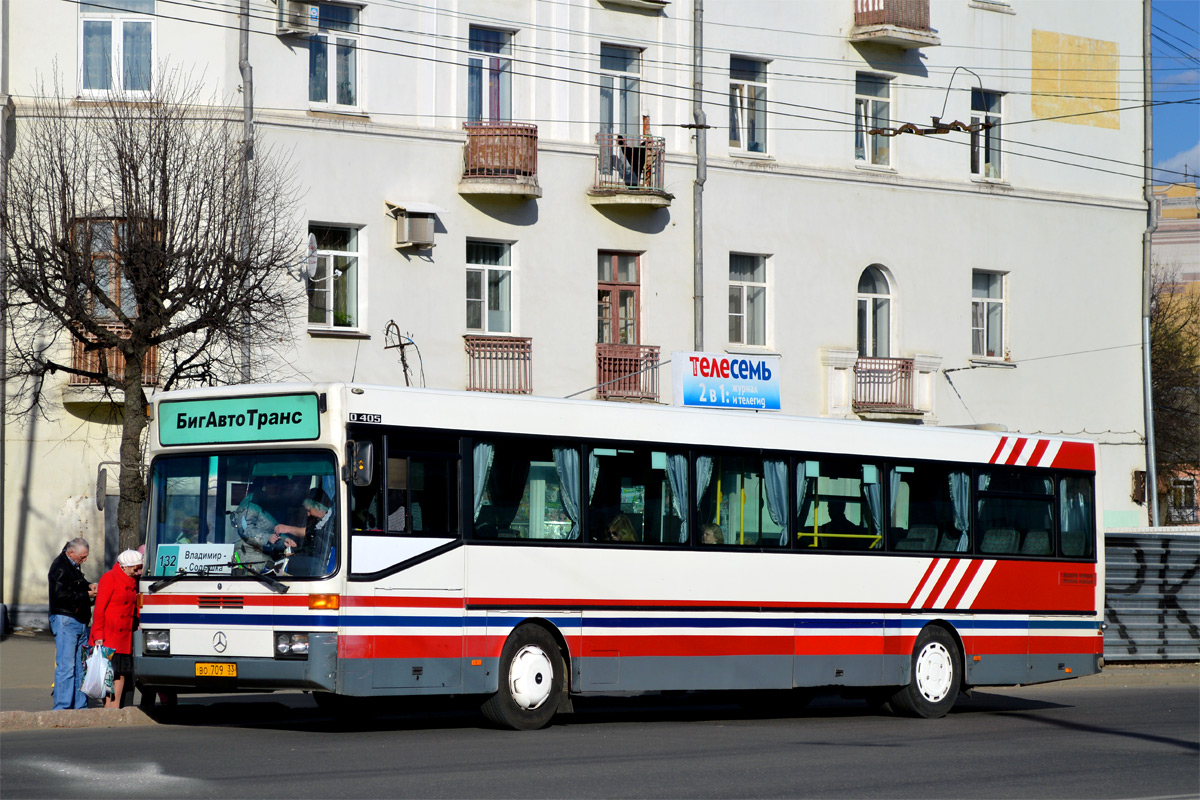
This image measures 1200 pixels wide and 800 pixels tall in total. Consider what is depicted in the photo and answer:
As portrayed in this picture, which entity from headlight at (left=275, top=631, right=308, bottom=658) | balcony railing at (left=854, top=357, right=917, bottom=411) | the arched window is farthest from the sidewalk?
the arched window

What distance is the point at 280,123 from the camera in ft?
96.6

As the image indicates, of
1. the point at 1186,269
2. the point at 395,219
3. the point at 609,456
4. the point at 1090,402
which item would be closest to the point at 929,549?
the point at 609,456

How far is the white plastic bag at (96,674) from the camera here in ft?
49.4

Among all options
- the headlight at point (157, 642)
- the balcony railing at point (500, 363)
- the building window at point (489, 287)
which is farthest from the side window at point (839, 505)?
the building window at point (489, 287)

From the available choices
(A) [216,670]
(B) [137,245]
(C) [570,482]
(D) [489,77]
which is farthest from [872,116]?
(A) [216,670]

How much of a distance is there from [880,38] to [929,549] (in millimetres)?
20344

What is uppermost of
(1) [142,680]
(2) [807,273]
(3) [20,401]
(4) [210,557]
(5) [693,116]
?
(5) [693,116]

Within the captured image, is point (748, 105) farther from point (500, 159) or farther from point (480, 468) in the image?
point (480, 468)

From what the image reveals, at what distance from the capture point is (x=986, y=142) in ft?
127

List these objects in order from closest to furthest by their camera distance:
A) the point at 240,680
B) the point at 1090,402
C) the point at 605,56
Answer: the point at 240,680 → the point at 605,56 → the point at 1090,402

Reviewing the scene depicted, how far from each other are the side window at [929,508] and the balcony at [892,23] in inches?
768

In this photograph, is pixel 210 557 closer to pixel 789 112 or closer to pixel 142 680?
pixel 142 680

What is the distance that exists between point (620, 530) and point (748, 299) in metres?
20.2

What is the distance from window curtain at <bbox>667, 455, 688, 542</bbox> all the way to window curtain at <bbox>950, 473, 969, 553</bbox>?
12.0 ft
